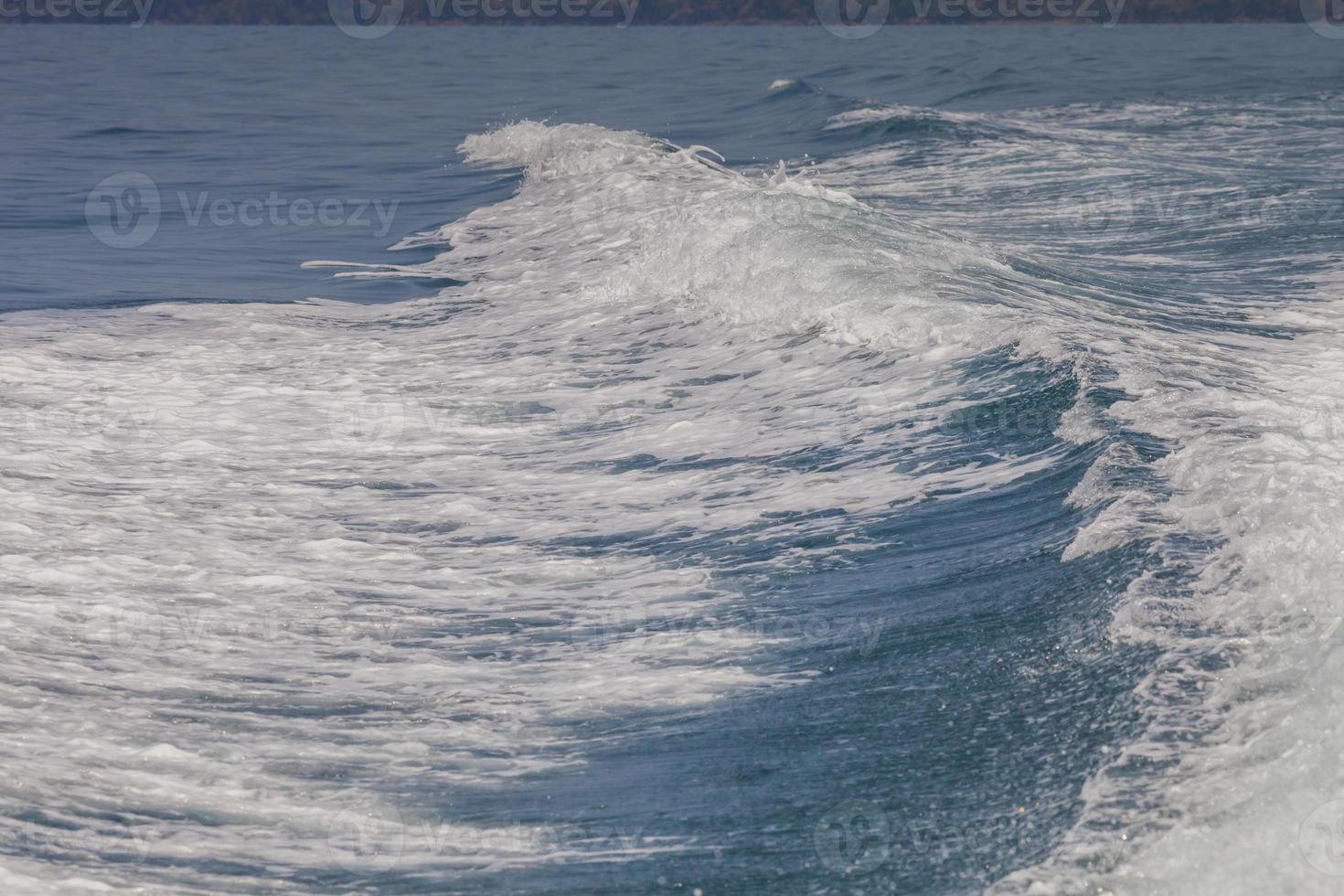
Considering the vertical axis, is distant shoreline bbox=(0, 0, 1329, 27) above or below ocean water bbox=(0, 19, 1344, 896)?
above

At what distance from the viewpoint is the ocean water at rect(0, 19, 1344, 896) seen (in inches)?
105

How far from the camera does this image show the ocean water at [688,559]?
2.67 meters

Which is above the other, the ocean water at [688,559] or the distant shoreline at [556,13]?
the distant shoreline at [556,13]

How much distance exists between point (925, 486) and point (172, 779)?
2.40 m

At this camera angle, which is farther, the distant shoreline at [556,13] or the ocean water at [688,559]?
the distant shoreline at [556,13]


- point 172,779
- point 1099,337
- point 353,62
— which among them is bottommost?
point 172,779

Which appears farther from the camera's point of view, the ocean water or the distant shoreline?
the distant shoreline

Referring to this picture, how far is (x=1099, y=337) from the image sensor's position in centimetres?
553

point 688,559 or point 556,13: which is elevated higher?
point 556,13

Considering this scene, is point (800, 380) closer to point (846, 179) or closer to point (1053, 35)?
point (846, 179)

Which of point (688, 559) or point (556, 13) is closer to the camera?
point (688, 559)

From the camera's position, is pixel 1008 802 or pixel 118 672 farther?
pixel 118 672

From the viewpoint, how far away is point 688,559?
411 cm

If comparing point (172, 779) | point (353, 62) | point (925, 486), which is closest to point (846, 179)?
point (925, 486)
